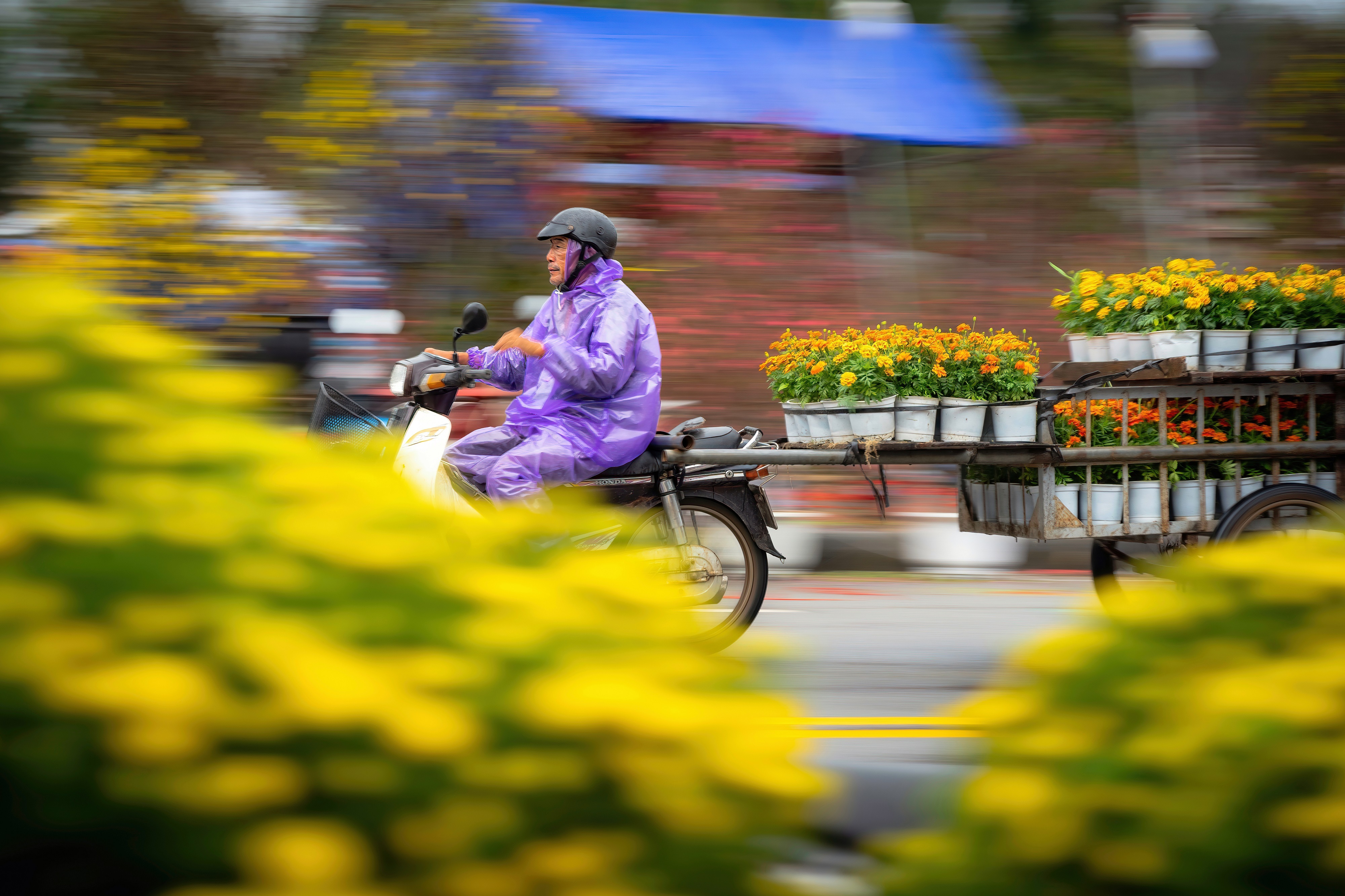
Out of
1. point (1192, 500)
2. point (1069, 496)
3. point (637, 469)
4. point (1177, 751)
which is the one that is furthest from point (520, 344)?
point (1177, 751)

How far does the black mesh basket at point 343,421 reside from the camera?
5172 millimetres

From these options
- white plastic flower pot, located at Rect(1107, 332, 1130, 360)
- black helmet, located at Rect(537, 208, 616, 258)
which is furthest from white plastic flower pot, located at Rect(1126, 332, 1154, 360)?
black helmet, located at Rect(537, 208, 616, 258)

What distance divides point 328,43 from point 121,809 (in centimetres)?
961

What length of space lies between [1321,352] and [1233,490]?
685 mm

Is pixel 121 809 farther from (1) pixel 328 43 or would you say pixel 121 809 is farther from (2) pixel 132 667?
(1) pixel 328 43

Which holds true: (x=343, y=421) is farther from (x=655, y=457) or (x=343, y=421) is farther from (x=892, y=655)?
(x=892, y=655)

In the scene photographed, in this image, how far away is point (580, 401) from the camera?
5430 millimetres

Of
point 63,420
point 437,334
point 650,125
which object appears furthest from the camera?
point 650,125

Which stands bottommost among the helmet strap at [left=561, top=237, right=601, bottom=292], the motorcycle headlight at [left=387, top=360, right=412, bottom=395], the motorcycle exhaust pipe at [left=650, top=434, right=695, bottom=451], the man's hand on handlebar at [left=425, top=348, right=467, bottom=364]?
the motorcycle exhaust pipe at [left=650, top=434, right=695, bottom=451]

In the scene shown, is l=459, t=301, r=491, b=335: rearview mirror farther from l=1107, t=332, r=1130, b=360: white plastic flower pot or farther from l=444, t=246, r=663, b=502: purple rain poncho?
l=1107, t=332, r=1130, b=360: white plastic flower pot

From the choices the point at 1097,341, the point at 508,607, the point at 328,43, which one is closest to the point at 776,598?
the point at 1097,341

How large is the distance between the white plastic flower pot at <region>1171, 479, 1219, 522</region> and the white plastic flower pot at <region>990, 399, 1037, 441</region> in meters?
0.74

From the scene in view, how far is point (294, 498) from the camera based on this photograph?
1185mm

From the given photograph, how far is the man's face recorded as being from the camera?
5367 mm
